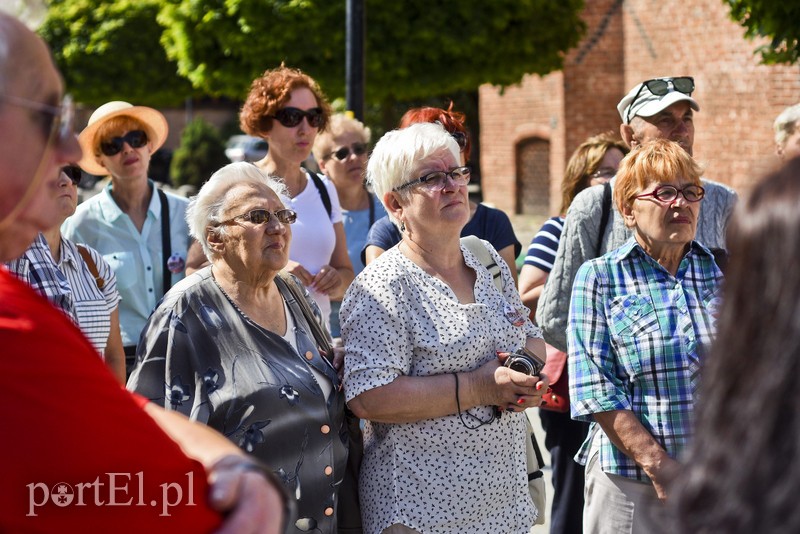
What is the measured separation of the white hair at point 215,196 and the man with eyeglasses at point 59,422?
73.7 inches

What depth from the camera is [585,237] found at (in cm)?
424

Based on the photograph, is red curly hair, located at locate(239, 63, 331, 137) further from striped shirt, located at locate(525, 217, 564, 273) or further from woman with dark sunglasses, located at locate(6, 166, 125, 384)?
striped shirt, located at locate(525, 217, 564, 273)

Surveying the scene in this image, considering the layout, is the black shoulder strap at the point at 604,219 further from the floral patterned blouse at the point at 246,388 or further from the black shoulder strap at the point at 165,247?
the black shoulder strap at the point at 165,247

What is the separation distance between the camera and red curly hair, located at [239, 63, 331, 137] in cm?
519

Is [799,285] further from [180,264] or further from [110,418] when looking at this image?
[180,264]

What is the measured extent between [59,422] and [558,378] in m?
3.24

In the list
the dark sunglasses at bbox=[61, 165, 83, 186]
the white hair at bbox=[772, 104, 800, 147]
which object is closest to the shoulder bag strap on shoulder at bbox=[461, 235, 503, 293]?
the dark sunglasses at bbox=[61, 165, 83, 186]

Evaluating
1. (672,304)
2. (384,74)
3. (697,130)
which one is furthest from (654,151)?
(697,130)

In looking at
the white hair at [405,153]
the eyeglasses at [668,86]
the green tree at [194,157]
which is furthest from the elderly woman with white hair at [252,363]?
the green tree at [194,157]

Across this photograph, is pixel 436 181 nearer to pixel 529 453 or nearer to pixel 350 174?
pixel 529 453

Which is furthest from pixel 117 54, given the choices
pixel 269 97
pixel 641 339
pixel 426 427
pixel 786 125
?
pixel 641 339

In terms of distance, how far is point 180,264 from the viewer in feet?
15.8

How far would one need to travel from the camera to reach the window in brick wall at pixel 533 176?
21.6 metres

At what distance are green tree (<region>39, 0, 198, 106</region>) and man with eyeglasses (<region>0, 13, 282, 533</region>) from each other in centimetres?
1971
